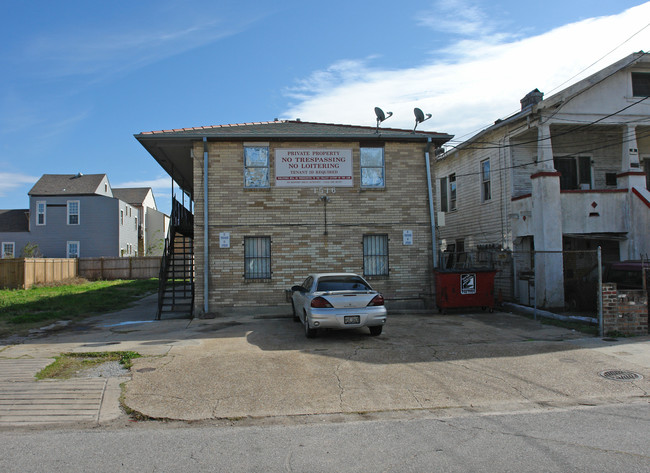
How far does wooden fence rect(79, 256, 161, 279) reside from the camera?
34906mm

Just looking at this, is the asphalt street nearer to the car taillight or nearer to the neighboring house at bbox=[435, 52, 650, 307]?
the car taillight

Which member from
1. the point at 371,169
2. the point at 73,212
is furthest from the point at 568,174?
the point at 73,212

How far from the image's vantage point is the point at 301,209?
14875 millimetres

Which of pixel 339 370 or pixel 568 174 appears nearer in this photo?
pixel 339 370

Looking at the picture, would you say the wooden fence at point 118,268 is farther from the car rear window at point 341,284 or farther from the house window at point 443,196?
the car rear window at point 341,284

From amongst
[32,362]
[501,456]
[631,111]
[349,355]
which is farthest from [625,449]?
[631,111]

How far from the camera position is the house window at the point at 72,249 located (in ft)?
123

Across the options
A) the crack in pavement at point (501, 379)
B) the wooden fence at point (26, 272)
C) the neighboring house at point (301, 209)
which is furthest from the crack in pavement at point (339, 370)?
the wooden fence at point (26, 272)

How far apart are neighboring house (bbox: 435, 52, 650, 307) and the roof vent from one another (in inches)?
1.5

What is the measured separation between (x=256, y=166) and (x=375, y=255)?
466cm

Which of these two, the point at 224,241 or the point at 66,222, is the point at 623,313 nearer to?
the point at 224,241

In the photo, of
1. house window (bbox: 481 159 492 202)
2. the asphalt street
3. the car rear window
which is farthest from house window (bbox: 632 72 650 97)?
the asphalt street

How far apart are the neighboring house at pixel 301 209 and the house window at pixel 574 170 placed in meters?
5.57

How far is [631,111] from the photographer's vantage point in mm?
15820
